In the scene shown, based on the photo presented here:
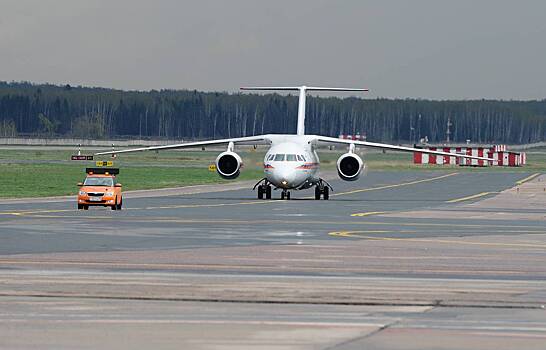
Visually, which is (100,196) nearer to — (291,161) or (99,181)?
(99,181)

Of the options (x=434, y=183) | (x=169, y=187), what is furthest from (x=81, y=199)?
(x=434, y=183)

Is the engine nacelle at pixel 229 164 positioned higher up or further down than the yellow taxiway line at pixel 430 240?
higher up

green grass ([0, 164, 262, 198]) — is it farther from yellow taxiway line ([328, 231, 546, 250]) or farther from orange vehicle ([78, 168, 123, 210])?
yellow taxiway line ([328, 231, 546, 250])

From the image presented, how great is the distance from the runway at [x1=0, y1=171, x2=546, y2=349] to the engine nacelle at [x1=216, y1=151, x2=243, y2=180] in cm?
1481

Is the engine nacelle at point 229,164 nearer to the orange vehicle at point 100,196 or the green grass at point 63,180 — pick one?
the green grass at point 63,180

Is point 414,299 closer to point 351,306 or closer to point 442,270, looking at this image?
point 351,306

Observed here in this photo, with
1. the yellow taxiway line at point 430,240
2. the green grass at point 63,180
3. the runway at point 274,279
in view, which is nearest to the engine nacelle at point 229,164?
the green grass at point 63,180

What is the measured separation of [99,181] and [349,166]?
579 inches

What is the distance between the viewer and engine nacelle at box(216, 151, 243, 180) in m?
60.4

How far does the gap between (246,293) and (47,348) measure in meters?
6.04

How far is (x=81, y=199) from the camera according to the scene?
48281mm

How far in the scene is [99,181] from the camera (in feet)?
164

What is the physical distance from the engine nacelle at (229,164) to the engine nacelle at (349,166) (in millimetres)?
4776

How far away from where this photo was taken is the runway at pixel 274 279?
1495 centimetres
